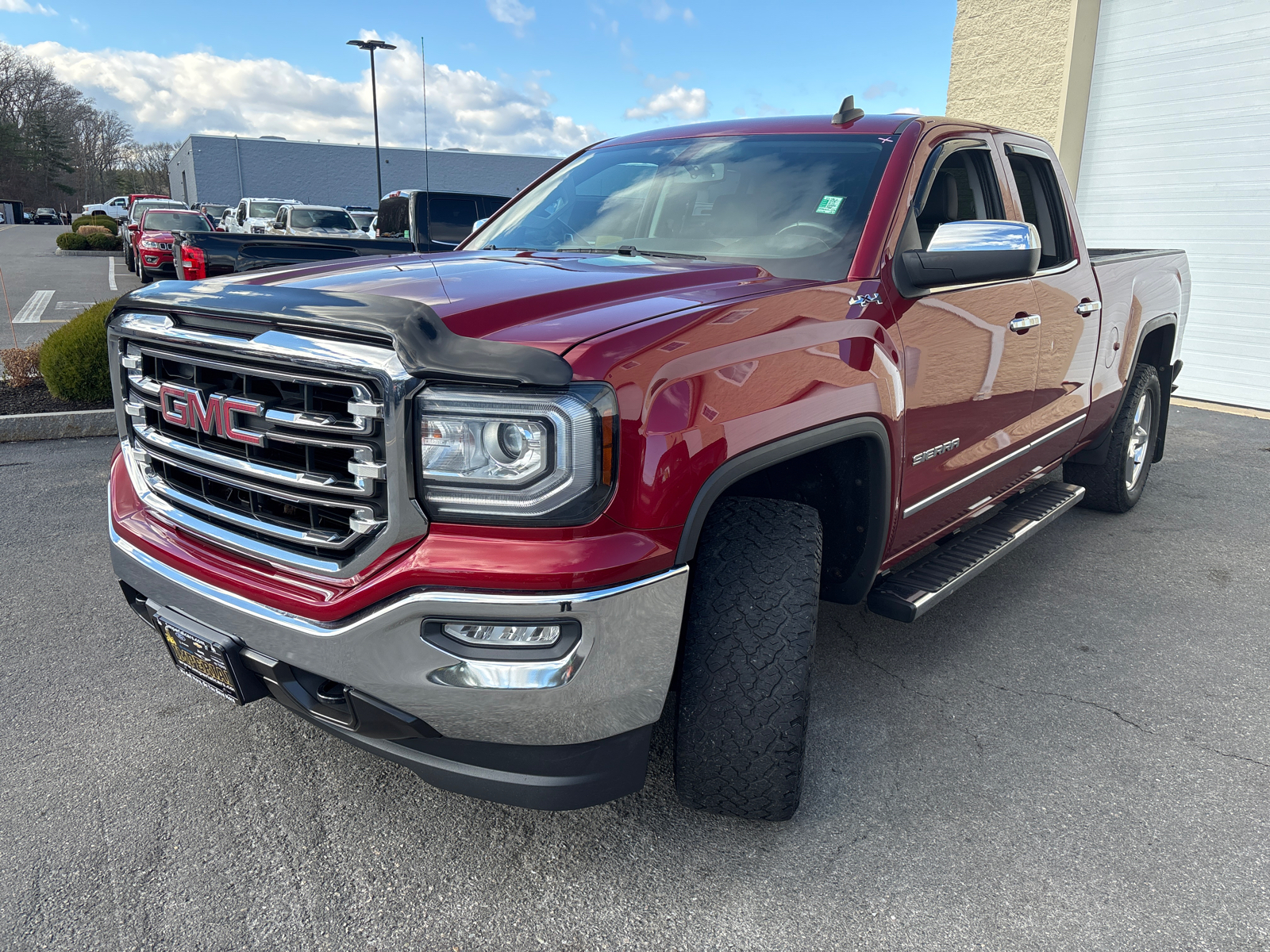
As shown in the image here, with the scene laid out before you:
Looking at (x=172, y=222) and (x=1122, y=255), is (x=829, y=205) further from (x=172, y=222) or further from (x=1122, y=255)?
(x=172, y=222)

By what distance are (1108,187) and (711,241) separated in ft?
29.0

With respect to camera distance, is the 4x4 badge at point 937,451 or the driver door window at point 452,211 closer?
the 4x4 badge at point 937,451

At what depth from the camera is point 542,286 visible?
2191 millimetres

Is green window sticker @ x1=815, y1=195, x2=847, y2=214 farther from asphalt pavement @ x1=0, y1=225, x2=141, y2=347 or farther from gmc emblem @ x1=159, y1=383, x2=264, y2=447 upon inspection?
asphalt pavement @ x1=0, y1=225, x2=141, y2=347

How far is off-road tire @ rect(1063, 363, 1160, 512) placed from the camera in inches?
192

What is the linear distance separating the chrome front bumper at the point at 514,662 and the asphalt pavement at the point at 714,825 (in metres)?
0.53

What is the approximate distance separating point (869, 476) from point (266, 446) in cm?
158

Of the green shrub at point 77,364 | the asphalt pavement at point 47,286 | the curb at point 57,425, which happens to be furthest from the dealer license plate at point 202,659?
the asphalt pavement at point 47,286

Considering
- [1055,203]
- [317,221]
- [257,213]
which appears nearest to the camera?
[1055,203]

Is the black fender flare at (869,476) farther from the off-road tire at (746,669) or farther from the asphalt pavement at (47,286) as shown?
the asphalt pavement at (47,286)

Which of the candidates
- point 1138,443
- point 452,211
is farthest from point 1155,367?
point 452,211

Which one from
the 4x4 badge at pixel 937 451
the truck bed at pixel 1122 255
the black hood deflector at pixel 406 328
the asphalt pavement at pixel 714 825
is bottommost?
the asphalt pavement at pixel 714 825

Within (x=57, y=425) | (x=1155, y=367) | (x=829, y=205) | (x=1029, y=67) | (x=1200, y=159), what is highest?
(x=1029, y=67)

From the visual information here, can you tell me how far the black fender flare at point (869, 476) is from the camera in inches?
75.5
